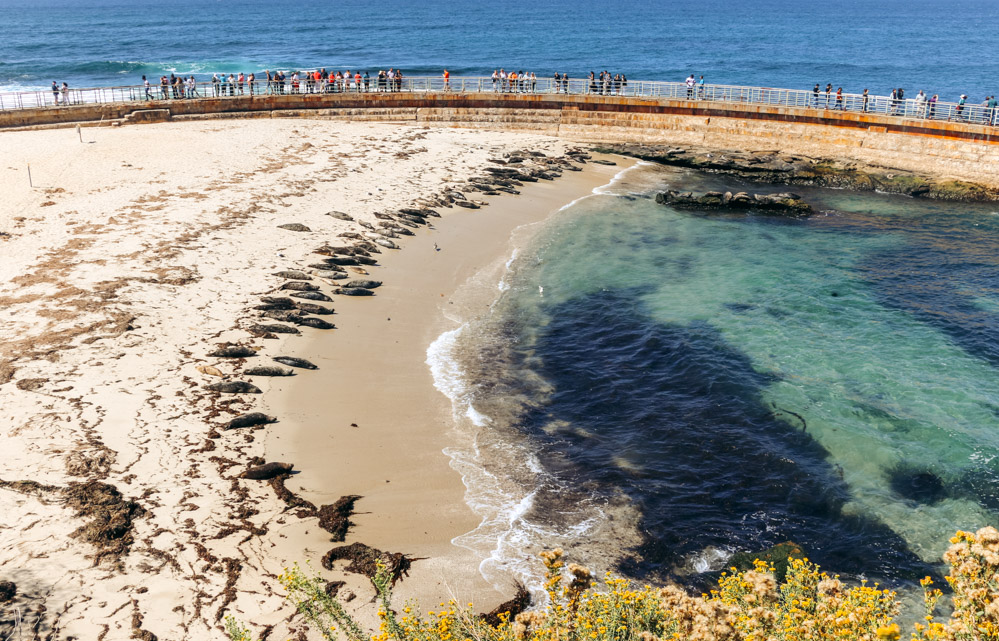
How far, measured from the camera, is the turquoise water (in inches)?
492

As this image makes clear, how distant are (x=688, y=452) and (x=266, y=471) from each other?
7.96 metres

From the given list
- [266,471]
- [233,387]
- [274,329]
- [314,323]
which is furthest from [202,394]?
[314,323]

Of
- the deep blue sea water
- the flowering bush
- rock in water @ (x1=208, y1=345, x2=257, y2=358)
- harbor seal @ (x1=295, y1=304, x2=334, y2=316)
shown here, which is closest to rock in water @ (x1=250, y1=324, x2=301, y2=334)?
rock in water @ (x1=208, y1=345, x2=257, y2=358)

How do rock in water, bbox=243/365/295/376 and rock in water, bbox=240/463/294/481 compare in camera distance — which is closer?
rock in water, bbox=240/463/294/481

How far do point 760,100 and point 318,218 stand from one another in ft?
84.6

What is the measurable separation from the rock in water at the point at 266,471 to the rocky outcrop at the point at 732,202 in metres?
23.6

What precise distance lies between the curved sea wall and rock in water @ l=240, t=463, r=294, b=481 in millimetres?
30864

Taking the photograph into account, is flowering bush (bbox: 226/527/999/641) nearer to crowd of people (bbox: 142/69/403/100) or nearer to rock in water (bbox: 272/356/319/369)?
rock in water (bbox: 272/356/319/369)

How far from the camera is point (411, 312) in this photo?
66.7ft

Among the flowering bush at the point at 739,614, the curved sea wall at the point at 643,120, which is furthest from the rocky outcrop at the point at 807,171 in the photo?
the flowering bush at the point at 739,614

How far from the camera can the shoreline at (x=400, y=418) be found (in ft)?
37.9

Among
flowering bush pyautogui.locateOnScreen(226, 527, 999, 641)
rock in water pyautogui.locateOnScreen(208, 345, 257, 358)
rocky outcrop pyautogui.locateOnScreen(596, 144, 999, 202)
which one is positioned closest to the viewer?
flowering bush pyautogui.locateOnScreen(226, 527, 999, 641)

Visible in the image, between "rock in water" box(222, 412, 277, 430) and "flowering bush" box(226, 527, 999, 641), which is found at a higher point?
"flowering bush" box(226, 527, 999, 641)

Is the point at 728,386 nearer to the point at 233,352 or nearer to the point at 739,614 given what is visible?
the point at 739,614
